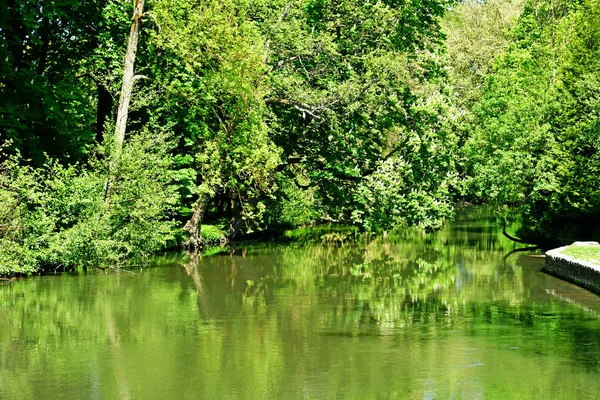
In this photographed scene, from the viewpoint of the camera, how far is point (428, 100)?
127ft

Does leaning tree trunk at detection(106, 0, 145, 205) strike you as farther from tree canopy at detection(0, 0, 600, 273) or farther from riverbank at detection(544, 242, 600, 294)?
riverbank at detection(544, 242, 600, 294)

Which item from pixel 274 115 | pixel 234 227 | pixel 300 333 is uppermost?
pixel 274 115

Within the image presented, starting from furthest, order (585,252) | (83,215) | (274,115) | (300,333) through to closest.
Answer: (274,115) → (585,252) → (83,215) → (300,333)

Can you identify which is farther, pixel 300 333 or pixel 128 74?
pixel 128 74

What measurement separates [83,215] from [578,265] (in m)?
15.9

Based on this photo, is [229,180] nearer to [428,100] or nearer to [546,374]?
[428,100]

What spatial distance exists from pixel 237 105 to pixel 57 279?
11336mm

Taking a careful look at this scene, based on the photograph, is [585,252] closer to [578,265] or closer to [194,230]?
[578,265]

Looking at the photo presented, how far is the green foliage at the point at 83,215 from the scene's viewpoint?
86.3 feet

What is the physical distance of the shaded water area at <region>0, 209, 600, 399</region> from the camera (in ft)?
48.9

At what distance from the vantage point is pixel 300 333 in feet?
64.3

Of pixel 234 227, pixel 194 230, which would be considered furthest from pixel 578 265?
pixel 234 227

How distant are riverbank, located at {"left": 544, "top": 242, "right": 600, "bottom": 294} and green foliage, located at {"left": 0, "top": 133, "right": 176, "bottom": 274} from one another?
1355 centimetres

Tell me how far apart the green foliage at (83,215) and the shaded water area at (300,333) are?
0.87 m
